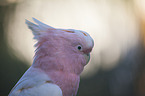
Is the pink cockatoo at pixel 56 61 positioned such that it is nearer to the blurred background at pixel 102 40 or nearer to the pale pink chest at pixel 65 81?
the pale pink chest at pixel 65 81

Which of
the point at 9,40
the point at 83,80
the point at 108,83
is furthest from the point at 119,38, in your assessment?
the point at 9,40

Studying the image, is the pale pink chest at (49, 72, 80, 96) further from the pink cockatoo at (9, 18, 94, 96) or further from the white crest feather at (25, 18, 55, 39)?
the white crest feather at (25, 18, 55, 39)

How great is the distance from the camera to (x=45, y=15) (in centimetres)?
423

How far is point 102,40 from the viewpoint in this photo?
16.8ft

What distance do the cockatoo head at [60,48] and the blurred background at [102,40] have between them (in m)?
2.67

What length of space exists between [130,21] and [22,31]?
3.55 meters

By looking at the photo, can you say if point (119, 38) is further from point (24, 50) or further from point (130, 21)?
point (24, 50)

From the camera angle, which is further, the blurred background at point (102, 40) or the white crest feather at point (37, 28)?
the blurred background at point (102, 40)

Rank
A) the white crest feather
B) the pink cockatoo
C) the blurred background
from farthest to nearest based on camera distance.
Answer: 1. the blurred background
2. the white crest feather
3. the pink cockatoo

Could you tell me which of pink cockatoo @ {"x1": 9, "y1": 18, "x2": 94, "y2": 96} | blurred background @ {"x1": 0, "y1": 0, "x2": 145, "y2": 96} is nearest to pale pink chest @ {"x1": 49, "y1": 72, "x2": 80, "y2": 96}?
pink cockatoo @ {"x1": 9, "y1": 18, "x2": 94, "y2": 96}

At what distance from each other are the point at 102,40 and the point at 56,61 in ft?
13.3

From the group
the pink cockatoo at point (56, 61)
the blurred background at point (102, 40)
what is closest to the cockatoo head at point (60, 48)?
the pink cockatoo at point (56, 61)

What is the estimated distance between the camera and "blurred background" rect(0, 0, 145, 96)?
446 cm

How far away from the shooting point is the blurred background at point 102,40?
4461 mm
